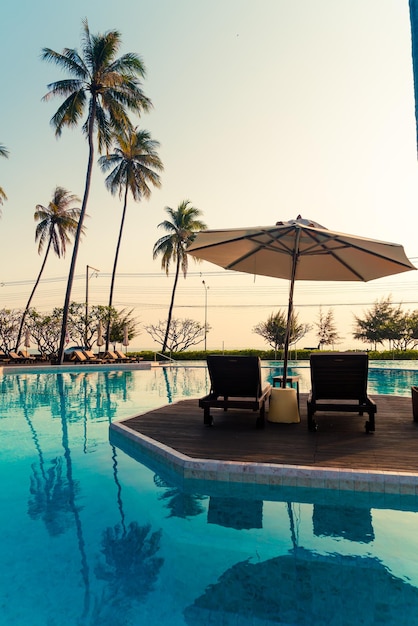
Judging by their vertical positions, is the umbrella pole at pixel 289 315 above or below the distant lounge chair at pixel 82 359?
above

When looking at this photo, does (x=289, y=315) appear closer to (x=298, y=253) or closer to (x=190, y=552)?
(x=298, y=253)

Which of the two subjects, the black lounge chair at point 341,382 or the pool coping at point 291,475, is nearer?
the pool coping at point 291,475

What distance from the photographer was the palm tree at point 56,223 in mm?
30953

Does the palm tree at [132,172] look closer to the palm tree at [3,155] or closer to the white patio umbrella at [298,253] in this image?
the palm tree at [3,155]

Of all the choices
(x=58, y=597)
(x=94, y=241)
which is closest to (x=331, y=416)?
(x=58, y=597)

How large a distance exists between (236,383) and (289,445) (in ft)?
4.54

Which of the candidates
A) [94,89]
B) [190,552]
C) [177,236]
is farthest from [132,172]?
[190,552]

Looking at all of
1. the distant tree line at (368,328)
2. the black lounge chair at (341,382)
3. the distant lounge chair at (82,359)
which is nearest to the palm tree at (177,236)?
the distant lounge chair at (82,359)

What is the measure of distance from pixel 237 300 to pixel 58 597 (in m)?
49.4

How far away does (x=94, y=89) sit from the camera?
21.9 metres

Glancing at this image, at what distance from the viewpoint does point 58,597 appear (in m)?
2.60

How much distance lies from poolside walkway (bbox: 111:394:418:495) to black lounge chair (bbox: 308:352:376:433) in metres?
0.35

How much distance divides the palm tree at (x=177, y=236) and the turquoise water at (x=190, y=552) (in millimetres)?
27684

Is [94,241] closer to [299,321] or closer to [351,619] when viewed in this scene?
[299,321]
